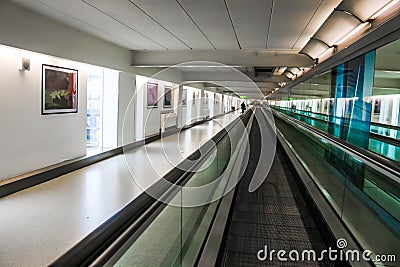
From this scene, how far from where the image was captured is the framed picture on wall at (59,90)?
6.89 metres

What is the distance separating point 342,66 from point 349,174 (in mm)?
2113

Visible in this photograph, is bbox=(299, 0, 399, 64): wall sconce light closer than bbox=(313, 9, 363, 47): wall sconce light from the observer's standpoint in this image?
Yes

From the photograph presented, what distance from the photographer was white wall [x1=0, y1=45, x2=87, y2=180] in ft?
18.8

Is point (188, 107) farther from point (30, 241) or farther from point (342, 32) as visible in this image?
point (30, 241)

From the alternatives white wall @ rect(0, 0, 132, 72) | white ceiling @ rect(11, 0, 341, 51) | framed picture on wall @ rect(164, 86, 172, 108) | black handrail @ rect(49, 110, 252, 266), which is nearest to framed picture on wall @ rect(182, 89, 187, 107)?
framed picture on wall @ rect(164, 86, 172, 108)

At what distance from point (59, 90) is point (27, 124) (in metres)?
1.39

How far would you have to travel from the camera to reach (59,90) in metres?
7.41

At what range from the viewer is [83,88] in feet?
28.0

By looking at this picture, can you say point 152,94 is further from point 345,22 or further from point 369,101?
point 369,101

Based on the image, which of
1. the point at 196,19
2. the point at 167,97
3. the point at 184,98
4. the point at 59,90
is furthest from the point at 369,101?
the point at 184,98

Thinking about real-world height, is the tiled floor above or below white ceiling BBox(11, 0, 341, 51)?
below

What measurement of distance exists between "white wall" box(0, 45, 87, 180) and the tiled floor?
61cm

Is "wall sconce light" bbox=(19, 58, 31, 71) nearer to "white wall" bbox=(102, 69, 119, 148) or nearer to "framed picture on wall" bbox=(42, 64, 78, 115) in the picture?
"framed picture on wall" bbox=(42, 64, 78, 115)

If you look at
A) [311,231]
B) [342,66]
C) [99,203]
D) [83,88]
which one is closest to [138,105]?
[83,88]
